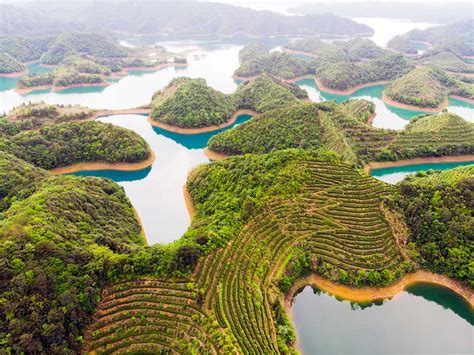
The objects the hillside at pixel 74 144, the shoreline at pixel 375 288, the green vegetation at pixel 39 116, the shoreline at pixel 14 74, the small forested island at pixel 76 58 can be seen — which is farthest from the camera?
the shoreline at pixel 14 74

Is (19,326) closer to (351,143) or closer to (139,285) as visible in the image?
(139,285)

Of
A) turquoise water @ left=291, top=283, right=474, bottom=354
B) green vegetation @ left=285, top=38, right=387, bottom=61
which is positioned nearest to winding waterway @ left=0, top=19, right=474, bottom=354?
turquoise water @ left=291, top=283, right=474, bottom=354

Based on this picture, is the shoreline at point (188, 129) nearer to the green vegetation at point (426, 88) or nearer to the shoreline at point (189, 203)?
the shoreline at point (189, 203)

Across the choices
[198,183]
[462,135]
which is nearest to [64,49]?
[198,183]

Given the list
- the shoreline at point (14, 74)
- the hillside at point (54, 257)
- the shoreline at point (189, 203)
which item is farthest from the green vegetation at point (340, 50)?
the hillside at point (54, 257)

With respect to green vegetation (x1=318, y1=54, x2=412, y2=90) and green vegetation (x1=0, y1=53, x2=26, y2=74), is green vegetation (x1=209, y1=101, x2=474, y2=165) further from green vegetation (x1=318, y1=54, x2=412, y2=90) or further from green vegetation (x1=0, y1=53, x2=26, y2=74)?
green vegetation (x1=0, y1=53, x2=26, y2=74)

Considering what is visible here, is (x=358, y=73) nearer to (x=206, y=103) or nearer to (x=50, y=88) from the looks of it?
(x=206, y=103)
